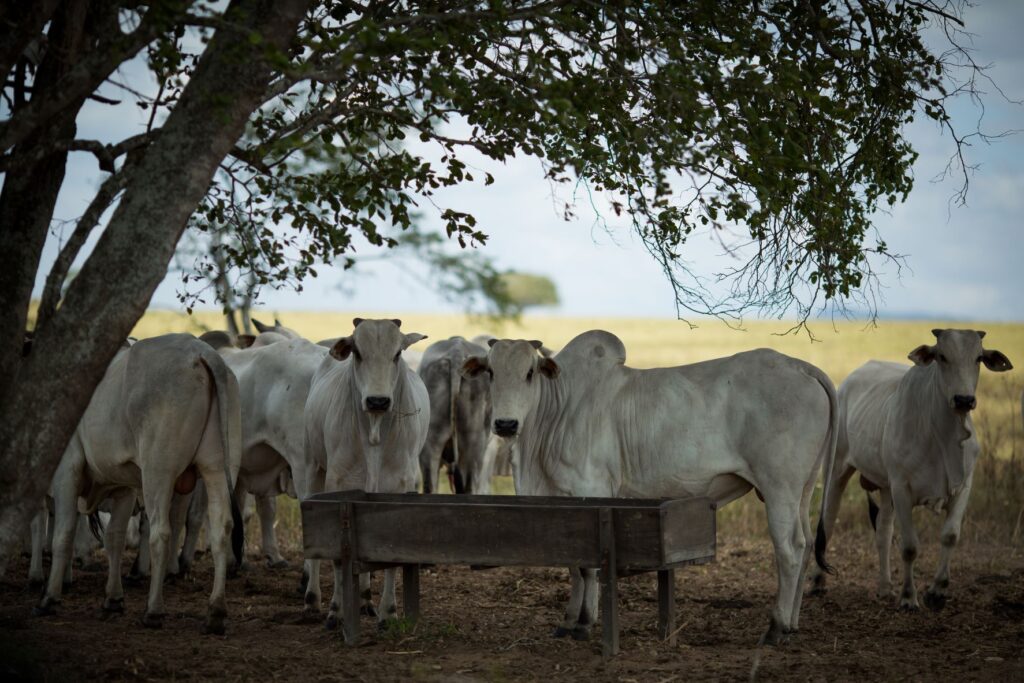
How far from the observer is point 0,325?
280 inches

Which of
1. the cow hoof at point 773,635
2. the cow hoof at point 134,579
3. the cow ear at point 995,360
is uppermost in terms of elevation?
the cow ear at point 995,360

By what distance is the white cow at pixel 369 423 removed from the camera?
832 cm

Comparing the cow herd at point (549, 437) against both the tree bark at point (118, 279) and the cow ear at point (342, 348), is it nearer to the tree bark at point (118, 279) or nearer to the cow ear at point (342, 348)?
the cow ear at point (342, 348)

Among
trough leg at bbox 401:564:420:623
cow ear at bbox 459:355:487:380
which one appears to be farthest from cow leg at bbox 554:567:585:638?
cow ear at bbox 459:355:487:380

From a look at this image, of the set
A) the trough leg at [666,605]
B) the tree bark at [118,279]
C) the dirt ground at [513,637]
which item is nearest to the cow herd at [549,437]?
the dirt ground at [513,637]

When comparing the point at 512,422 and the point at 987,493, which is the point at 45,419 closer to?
the point at 512,422

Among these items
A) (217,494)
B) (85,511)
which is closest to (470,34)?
(217,494)

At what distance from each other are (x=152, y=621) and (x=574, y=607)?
9.37 feet

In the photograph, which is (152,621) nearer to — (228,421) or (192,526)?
(228,421)

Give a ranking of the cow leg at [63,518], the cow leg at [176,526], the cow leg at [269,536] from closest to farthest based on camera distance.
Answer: the cow leg at [63,518]
the cow leg at [176,526]
the cow leg at [269,536]

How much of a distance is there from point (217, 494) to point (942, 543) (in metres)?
5.68

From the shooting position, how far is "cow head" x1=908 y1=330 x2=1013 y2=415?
29.6 ft

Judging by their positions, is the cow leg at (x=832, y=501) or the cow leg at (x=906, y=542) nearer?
the cow leg at (x=906, y=542)

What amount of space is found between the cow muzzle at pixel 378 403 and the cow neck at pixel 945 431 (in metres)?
4.37
